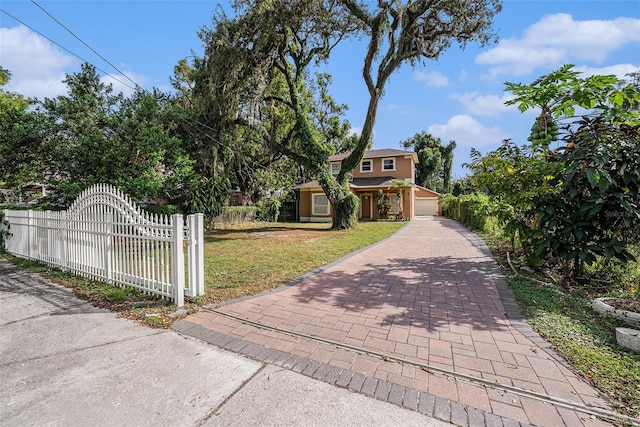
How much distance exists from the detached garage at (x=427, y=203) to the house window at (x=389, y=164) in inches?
307

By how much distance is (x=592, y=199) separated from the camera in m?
4.50

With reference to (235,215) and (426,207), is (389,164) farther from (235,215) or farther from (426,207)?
(235,215)

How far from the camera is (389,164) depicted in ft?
80.9

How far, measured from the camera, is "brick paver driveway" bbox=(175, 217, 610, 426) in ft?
7.05

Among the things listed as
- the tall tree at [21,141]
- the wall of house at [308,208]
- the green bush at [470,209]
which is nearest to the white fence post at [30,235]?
the tall tree at [21,141]

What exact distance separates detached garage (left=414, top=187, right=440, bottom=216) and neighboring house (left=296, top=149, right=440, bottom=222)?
7.49 metres

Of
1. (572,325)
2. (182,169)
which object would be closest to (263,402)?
(572,325)

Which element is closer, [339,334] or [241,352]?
[241,352]

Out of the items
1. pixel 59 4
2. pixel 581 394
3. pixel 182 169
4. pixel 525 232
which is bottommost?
pixel 581 394

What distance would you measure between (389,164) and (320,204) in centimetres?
731

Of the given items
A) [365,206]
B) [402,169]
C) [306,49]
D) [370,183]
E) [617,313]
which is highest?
[306,49]

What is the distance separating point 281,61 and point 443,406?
50.0ft

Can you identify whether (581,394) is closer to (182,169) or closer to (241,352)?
(241,352)

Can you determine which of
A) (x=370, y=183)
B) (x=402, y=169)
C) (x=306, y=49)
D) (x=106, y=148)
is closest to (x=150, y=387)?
(x=106, y=148)
